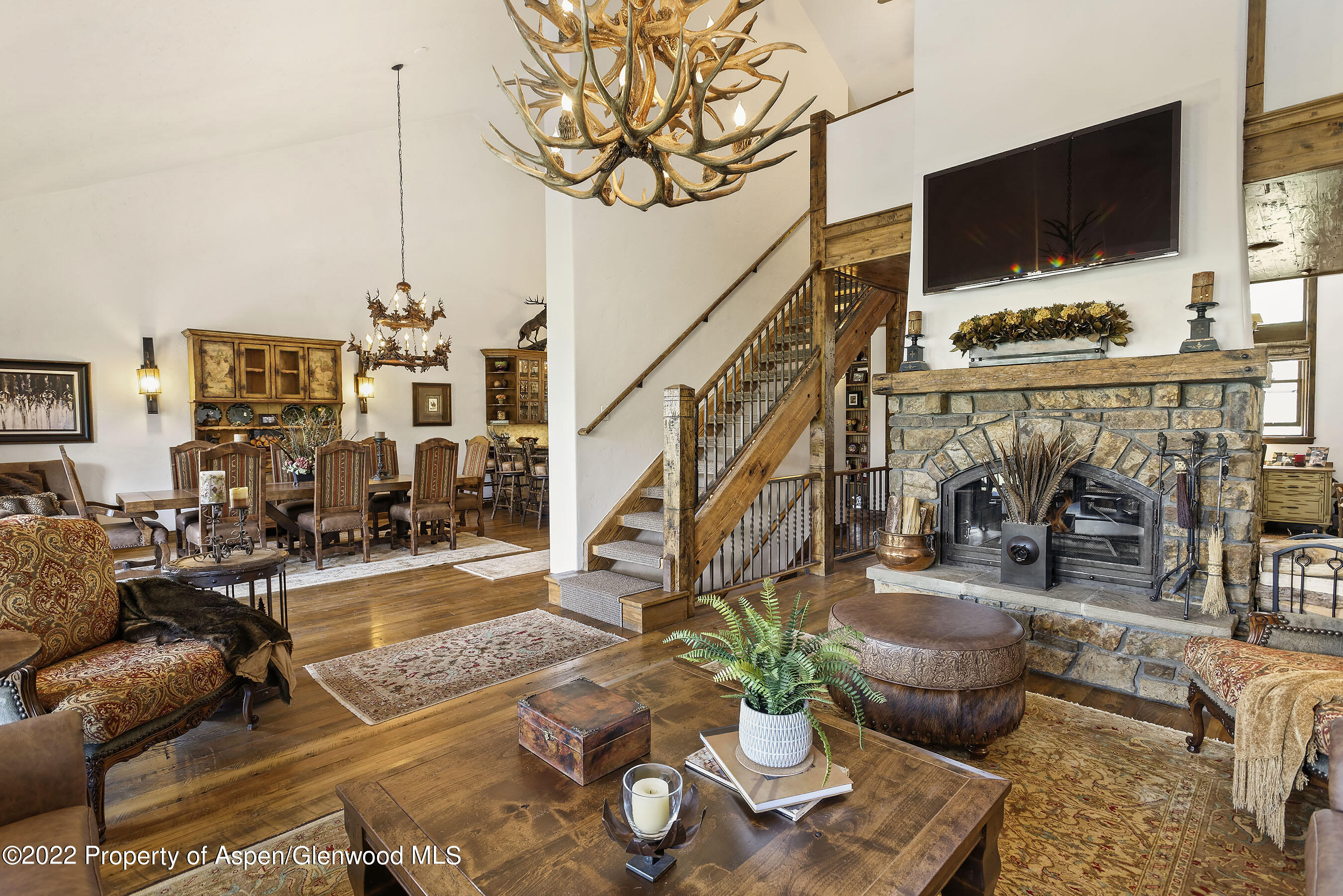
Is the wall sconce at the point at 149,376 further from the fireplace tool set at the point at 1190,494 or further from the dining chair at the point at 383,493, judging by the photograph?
the fireplace tool set at the point at 1190,494

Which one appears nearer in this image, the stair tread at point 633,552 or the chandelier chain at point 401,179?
the stair tread at point 633,552

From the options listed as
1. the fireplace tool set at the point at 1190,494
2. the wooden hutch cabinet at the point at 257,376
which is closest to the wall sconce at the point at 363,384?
the wooden hutch cabinet at the point at 257,376

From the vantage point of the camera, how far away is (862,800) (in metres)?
1.45

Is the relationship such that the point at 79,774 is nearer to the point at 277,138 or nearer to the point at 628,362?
the point at 628,362

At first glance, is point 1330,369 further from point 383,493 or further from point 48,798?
point 383,493

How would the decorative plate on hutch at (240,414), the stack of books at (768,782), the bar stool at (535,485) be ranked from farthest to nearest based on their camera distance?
1. the bar stool at (535,485)
2. the decorative plate on hutch at (240,414)
3. the stack of books at (768,782)

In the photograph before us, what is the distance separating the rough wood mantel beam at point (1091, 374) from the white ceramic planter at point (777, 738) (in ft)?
9.76

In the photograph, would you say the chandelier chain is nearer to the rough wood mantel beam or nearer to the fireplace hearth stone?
the rough wood mantel beam

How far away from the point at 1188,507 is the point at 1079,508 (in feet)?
2.06

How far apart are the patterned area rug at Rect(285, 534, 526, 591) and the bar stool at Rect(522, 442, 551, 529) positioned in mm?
1022

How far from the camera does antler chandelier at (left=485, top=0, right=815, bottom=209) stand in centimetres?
206

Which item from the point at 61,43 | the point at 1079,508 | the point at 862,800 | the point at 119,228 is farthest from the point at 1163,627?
the point at 119,228

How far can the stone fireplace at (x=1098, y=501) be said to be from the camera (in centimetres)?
312

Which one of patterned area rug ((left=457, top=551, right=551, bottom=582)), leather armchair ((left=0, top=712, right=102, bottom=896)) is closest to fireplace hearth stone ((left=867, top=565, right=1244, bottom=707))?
leather armchair ((left=0, top=712, right=102, bottom=896))
